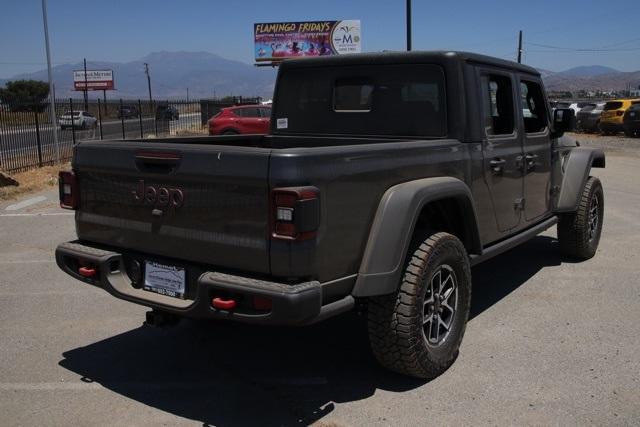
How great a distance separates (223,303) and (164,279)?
548mm

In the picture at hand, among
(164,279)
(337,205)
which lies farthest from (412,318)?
(164,279)

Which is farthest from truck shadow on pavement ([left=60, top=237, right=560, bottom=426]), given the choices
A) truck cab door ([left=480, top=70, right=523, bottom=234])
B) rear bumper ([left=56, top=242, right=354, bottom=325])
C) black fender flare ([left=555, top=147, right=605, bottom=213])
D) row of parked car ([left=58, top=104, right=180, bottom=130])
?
row of parked car ([left=58, top=104, right=180, bottom=130])

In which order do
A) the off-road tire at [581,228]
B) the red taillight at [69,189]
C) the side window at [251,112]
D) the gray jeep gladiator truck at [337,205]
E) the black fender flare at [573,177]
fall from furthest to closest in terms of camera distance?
the side window at [251,112] → the off-road tire at [581,228] → the black fender flare at [573,177] → the red taillight at [69,189] → the gray jeep gladiator truck at [337,205]

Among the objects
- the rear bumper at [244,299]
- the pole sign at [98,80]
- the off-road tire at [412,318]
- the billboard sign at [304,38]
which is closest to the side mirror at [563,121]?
the off-road tire at [412,318]

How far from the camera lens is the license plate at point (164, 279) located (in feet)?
11.1

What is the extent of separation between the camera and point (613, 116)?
26969 millimetres

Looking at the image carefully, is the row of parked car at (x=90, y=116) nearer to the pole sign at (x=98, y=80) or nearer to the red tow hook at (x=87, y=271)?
the red tow hook at (x=87, y=271)

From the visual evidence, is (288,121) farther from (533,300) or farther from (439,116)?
(533,300)

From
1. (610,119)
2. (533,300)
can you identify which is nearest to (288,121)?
(533,300)

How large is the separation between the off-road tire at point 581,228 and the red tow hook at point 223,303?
4.34 meters

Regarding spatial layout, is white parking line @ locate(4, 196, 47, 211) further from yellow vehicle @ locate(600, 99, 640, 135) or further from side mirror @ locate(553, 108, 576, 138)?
yellow vehicle @ locate(600, 99, 640, 135)

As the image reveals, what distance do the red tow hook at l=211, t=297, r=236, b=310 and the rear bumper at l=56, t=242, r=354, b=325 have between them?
2 centimetres

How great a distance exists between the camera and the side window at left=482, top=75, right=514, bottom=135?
4522mm

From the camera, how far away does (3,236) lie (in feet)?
26.3
